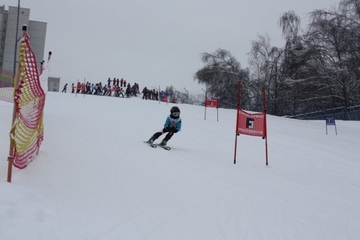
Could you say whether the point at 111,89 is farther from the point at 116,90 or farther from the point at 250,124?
the point at 250,124

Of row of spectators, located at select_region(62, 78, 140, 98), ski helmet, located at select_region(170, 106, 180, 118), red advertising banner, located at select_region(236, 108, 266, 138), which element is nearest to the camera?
red advertising banner, located at select_region(236, 108, 266, 138)

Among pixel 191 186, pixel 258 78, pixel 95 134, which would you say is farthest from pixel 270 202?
pixel 258 78

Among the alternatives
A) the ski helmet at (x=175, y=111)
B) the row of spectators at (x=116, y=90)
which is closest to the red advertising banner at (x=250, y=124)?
the ski helmet at (x=175, y=111)

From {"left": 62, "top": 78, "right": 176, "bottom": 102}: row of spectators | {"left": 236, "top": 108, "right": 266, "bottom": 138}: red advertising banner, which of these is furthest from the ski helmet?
{"left": 62, "top": 78, "right": 176, "bottom": 102}: row of spectators

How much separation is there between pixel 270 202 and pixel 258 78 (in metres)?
34.9

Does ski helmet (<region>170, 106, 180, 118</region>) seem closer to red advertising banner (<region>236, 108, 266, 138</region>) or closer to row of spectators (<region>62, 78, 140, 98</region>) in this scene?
red advertising banner (<region>236, 108, 266, 138</region>)

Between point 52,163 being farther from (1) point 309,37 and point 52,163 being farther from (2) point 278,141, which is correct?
(1) point 309,37

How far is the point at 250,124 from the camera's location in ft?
29.7

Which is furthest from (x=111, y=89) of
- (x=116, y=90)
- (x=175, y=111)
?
(x=175, y=111)

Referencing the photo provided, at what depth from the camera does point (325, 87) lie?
31.4 metres

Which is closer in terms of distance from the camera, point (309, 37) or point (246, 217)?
point (246, 217)

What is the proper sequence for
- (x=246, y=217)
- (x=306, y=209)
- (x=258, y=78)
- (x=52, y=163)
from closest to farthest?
(x=246, y=217), (x=306, y=209), (x=52, y=163), (x=258, y=78)

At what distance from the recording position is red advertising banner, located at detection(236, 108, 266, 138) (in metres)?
9.02

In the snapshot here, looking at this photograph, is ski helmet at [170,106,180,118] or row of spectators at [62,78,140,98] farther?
row of spectators at [62,78,140,98]
